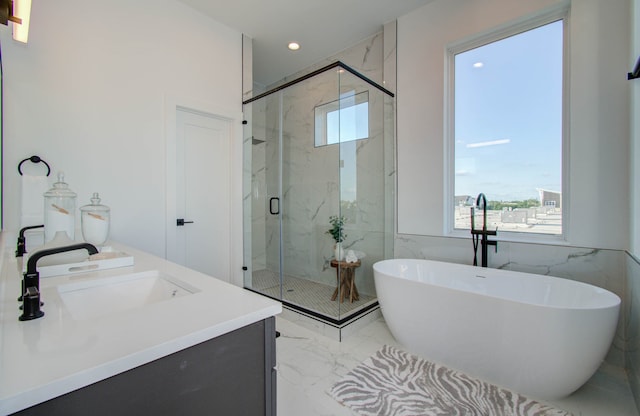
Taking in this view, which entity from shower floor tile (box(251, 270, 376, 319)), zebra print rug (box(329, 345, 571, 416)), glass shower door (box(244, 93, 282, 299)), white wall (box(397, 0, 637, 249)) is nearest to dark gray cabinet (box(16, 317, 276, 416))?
zebra print rug (box(329, 345, 571, 416))

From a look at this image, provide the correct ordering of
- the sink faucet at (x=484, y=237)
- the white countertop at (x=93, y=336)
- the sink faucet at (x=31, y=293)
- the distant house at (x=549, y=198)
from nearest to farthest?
the white countertop at (x=93, y=336), the sink faucet at (x=31, y=293), the distant house at (x=549, y=198), the sink faucet at (x=484, y=237)

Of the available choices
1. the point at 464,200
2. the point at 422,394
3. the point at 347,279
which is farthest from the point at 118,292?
the point at 464,200

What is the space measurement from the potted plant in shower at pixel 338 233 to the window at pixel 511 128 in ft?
3.69

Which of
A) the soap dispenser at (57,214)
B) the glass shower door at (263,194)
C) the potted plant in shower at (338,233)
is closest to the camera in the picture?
the soap dispenser at (57,214)

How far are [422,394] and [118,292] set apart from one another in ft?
5.71

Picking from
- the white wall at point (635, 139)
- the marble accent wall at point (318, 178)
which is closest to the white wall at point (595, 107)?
the white wall at point (635, 139)

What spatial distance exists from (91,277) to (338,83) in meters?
2.49

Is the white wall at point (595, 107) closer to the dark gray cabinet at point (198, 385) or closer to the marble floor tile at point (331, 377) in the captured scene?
the marble floor tile at point (331, 377)

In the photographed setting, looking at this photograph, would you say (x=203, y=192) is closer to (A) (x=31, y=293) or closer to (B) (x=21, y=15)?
(B) (x=21, y=15)

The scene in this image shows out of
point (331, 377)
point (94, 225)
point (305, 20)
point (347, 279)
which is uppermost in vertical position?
point (305, 20)

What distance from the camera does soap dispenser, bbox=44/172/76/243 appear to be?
143 cm

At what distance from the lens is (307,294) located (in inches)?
129

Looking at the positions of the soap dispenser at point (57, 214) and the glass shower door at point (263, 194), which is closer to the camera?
the soap dispenser at point (57, 214)

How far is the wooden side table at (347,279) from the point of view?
3021mm
